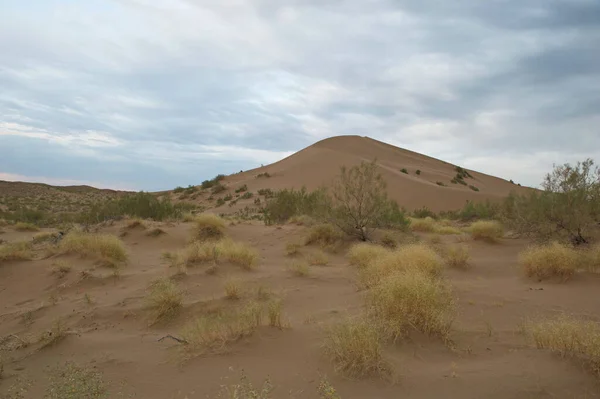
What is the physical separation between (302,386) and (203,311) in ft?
9.64

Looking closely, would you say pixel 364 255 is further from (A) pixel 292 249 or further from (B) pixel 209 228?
(B) pixel 209 228

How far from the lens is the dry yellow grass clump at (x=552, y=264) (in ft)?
25.3

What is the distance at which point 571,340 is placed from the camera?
4051 mm

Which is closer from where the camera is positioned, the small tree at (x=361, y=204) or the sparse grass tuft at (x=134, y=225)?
the small tree at (x=361, y=204)

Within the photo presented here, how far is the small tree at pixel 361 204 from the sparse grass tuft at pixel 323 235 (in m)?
0.26

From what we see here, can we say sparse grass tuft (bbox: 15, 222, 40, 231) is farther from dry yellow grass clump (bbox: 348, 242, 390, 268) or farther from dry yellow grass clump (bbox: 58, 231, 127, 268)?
dry yellow grass clump (bbox: 348, 242, 390, 268)

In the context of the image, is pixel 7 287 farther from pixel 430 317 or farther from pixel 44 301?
pixel 430 317

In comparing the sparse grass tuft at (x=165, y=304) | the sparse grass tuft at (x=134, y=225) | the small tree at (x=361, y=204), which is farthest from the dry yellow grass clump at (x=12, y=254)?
the small tree at (x=361, y=204)

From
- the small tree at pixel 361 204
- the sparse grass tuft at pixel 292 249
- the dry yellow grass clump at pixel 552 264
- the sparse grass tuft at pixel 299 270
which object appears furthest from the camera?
the small tree at pixel 361 204

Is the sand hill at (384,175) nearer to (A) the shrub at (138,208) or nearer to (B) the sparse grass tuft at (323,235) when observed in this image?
(A) the shrub at (138,208)

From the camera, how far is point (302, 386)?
3777 millimetres

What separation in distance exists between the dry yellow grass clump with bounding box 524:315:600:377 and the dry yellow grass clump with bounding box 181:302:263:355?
307cm

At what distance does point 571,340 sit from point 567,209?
8.28 metres

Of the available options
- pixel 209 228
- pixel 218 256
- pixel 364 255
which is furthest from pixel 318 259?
pixel 209 228
